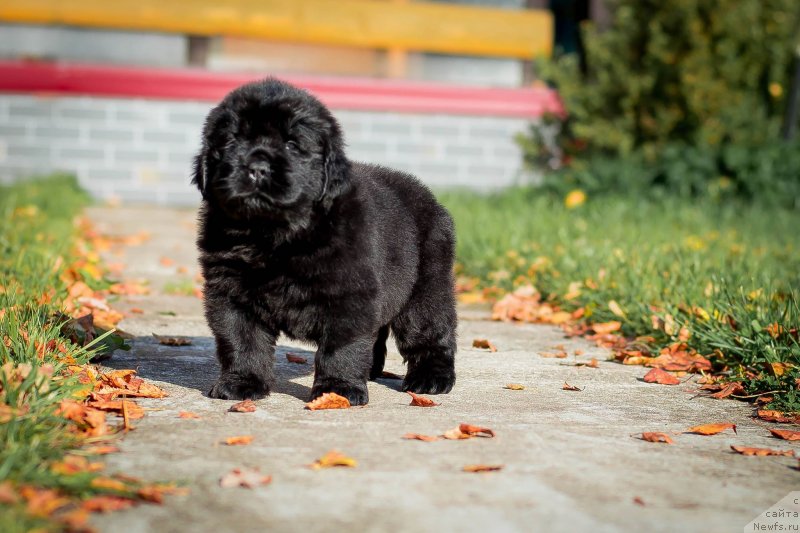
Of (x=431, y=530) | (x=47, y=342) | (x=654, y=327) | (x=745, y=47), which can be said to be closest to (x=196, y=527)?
(x=431, y=530)

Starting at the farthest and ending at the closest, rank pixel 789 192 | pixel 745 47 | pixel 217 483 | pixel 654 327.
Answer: pixel 745 47, pixel 789 192, pixel 654 327, pixel 217 483

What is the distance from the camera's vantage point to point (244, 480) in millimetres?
2648

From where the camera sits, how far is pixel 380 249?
383cm

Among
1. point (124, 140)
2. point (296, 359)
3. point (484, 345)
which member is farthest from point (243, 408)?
point (124, 140)

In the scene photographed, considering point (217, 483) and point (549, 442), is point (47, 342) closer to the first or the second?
point (217, 483)

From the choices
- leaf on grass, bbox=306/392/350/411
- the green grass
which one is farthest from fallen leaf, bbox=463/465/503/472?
the green grass

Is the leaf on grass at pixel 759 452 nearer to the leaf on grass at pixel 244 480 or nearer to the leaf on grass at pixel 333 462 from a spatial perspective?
the leaf on grass at pixel 333 462

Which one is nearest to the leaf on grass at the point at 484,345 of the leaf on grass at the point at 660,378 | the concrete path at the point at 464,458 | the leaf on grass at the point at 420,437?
the concrete path at the point at 464,458

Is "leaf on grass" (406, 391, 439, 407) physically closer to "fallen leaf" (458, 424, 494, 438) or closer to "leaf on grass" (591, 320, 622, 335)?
"fallen leaf" (458, 424, 494, 438)

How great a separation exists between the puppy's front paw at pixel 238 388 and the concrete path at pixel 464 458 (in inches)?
2.1

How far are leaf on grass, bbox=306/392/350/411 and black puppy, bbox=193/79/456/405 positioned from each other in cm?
6

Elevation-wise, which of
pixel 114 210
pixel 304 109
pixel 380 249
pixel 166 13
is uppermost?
pixel 166 13

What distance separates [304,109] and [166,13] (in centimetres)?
782

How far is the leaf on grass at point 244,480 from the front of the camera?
2643 millimetres
